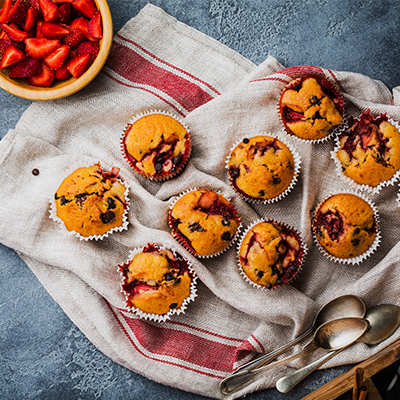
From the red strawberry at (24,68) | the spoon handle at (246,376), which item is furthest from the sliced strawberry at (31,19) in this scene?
the spoon handle at (246,376)

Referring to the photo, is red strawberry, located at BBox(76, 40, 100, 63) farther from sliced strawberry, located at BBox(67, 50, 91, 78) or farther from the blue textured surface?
the blue textured surface

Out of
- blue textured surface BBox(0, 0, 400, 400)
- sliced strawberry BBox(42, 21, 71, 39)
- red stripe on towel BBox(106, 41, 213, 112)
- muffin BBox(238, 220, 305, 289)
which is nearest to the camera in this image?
muffin BBox(238, 220, 305, 289)

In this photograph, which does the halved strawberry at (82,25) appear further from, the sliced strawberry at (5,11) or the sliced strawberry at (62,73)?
the sliced strawberry at (5,11)

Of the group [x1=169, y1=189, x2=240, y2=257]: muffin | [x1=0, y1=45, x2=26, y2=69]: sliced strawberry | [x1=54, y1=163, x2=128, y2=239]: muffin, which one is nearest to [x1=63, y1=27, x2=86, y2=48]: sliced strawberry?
[x1=0, y1=45, x2=26, y2=69]: sliced strawberry

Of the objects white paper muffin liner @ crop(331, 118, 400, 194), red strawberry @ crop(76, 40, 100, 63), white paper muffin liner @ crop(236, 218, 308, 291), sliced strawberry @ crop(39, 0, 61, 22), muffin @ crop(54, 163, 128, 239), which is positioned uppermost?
white paper muffin liner @ crop(331, 118, 400, 194)

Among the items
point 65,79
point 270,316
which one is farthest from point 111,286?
point 65,79

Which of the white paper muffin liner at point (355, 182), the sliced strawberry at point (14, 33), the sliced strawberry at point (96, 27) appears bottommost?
the sliced strawberry at point (14, 33)

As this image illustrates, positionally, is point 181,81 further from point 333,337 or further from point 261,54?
point 333,337
